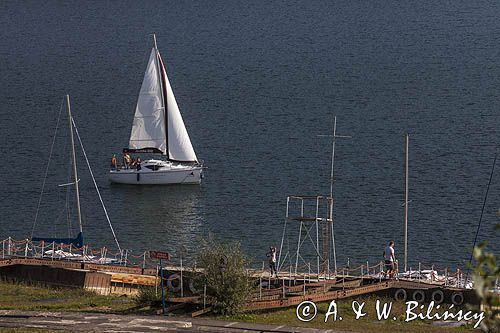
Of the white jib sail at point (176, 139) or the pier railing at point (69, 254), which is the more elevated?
the white jib sail at point (176, 139)

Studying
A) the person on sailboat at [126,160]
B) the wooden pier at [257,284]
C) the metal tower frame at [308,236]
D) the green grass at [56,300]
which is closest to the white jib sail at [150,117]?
the person on sailboat at [126,160]

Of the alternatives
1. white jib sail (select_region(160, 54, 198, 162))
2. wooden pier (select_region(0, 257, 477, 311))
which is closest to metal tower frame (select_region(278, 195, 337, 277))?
wooden pier (select_region(0, 257, 477, 311))

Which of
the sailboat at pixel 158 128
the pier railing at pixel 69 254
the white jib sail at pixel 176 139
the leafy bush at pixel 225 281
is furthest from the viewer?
the sailboat at pixel 158 128

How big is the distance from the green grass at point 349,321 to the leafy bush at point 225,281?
425mm

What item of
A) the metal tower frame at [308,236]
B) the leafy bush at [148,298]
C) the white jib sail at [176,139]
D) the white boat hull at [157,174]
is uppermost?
the white jib sail at [176,139]

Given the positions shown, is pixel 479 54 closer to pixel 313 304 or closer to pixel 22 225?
pixel 22 225

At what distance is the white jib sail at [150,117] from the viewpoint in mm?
85812

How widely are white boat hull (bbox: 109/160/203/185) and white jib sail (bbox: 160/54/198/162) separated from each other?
2.92 feet

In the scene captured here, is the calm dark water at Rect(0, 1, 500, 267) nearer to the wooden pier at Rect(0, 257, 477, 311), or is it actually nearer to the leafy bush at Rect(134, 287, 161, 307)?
the wooden pier at Rect(0, 257, 477, 311)

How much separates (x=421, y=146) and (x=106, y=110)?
1382 inches

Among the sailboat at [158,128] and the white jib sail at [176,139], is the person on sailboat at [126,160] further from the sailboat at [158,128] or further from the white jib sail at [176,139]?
the white jib sail at [176,139]

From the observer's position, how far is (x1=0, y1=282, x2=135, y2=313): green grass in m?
35.4

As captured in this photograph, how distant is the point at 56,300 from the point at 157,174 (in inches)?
1785

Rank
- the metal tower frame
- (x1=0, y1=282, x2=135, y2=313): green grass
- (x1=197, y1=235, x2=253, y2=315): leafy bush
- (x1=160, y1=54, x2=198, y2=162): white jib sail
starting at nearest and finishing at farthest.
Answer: (x1=197, y1=235, x2=253, y2=315): leafy bush → (x1=0, y1=282, x2=135, y2=313): green grass → the metal tower frame → (x1=160, y1=54, x2=198, y2=162): white jib sail
